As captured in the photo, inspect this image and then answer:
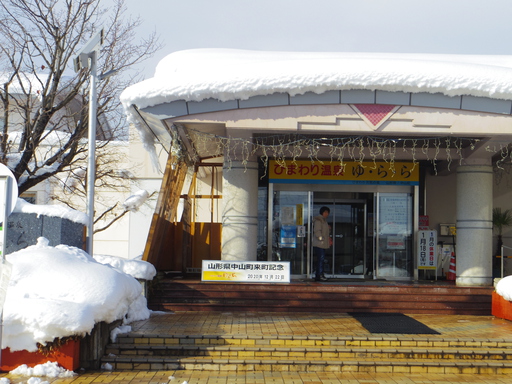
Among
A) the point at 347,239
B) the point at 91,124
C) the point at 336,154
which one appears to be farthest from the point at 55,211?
the point at 347,239

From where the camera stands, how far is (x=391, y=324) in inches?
411

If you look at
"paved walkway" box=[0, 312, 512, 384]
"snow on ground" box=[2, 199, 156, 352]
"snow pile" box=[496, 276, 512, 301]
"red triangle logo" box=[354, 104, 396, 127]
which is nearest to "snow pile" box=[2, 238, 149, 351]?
"snow on ground" box=[2, 199, 156, 352]

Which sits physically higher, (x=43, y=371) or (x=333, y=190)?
(x=333, y=190)

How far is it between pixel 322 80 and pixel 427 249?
6332 mm

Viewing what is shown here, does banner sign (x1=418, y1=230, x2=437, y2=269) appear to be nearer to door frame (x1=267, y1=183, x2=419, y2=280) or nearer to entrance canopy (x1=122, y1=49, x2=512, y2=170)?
door frame (x1=267, y1=183, x2=419, y2=280)

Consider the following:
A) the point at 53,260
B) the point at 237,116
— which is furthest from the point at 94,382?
the point at 237,116

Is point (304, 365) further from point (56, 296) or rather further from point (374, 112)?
point (374, 112)

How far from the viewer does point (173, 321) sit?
418 inches

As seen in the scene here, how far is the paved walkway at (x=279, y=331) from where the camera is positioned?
25.3ft

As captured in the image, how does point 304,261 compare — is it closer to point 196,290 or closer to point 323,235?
point 323,235

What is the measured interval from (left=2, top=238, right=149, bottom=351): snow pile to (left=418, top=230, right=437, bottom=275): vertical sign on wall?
8606 mm

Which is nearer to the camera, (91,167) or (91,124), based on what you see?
(91,167)

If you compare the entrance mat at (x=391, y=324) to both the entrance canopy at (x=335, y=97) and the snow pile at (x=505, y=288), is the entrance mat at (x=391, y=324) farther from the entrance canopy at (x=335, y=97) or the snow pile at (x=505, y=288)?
the entrance canopy at (x=335, y=97)

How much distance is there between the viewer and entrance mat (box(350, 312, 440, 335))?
383 inches
